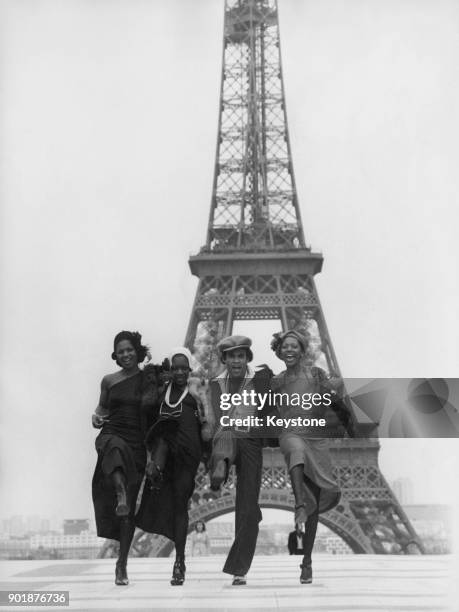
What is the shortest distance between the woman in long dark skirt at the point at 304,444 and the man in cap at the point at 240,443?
0.17m

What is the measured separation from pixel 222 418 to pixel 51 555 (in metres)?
3.51

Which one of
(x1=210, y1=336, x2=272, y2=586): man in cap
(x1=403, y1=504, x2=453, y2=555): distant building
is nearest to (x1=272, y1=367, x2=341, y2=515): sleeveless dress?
(x1=210, y1=336, x2=272, y2=586): man in cap

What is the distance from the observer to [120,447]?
21.0ft

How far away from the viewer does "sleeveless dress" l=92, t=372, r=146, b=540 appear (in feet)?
21.0

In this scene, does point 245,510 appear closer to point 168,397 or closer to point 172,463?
point 172,463

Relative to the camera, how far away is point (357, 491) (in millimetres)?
15758

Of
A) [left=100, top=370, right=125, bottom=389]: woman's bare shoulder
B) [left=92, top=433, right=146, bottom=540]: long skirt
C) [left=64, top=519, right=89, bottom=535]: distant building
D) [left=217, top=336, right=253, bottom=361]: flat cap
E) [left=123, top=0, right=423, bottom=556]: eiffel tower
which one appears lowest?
[left=92, top=433, right=146, bottom=540]: long skirt

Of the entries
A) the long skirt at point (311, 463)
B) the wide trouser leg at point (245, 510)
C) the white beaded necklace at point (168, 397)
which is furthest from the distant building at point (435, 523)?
the white beaded necklace at point (168, 397)

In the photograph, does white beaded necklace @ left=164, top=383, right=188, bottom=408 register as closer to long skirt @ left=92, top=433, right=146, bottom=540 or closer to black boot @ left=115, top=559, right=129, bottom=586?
long skirt @ left=92, top=433, right=146, bottom=540

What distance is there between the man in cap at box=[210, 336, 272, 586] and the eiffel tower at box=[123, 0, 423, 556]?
716 centimetres

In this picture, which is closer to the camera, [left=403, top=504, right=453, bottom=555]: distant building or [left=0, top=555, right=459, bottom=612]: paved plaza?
[left=0, top=555, right=459, bottom=612]: paved plaza

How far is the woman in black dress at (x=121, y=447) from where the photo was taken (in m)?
6.39

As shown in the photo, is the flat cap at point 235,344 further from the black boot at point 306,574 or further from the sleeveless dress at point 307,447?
the black boot at point 306,574

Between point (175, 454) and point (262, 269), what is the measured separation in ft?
38.9
